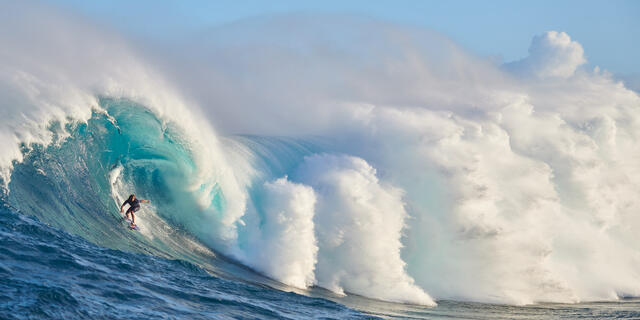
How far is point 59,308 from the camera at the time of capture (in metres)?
7.04

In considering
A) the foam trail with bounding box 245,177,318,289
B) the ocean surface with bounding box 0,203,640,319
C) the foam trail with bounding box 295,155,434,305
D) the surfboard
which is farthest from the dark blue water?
the foam trail with bounding box 295,155,434,305

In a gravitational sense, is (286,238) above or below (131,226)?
above

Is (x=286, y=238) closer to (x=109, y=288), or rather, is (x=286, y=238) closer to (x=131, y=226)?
(x=131, y=226)

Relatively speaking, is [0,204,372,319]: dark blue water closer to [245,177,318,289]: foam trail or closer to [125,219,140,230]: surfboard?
[125,219,140,230]: surfboard

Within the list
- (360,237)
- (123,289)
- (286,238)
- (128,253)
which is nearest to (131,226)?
(128,253)

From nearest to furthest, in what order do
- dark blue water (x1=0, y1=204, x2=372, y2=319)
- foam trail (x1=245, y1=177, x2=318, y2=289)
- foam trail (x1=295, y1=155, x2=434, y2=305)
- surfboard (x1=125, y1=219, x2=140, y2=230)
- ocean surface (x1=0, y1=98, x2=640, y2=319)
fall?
dark blue water (x1=0, y1=204, x2=372, y2=319), ocean surface (x1=0, y1=98, x2=640, y2=319), surfboard (x1=125, y1=219, x2=140, y2=230), foam trail (x1=245, y1=177, x2=318, y2=289), foam trail (x1=295, y1=155, x2=434, y2=305)

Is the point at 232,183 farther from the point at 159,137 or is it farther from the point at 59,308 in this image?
the point at 59,308

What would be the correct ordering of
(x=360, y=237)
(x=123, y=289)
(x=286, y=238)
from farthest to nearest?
(x=360, y=237) < (x=286, y=238) < (x=123, y=289)

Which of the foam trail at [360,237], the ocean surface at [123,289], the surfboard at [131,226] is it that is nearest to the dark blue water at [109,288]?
the ocean surface at [123,289]

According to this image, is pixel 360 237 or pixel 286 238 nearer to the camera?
pixel 286 238

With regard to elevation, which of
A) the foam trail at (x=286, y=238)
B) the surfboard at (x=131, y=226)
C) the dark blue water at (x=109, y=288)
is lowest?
the dark blue water at (x=109, y=288)

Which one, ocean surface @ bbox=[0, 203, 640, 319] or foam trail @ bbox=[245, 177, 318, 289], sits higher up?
foam trail @ bbox=[245, 177, 318, 289]

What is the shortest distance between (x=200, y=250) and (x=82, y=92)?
4.80 metres

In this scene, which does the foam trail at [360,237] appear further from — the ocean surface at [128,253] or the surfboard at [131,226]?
the surfboard at [131,226]
